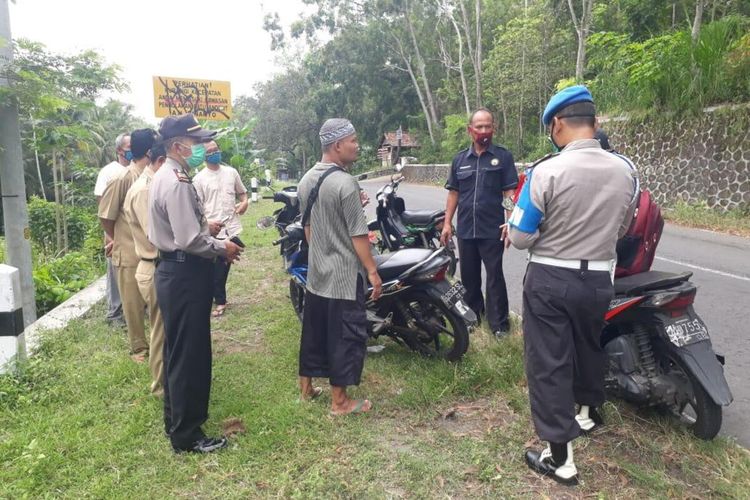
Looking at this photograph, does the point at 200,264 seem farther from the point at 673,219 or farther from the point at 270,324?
the point at 673,219

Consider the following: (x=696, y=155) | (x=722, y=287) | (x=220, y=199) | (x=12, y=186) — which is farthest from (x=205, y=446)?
(x=696, y=155)

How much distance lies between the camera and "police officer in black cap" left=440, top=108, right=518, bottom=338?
452 cm

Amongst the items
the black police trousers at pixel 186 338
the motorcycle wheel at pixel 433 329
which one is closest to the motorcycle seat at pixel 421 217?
the motorcycle wheel at pixel 433 329

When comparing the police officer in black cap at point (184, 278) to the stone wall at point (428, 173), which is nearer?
the police officer in black cap at point (184, 278)

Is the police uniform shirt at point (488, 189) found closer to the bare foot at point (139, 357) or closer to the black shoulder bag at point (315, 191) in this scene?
the black shoulder bag at point (315, 191)


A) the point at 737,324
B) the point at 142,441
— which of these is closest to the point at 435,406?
the point at 142,441

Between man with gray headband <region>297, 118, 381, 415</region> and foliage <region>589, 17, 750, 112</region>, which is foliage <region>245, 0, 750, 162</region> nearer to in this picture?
foliage <region>589, 17, 750, 112</region>

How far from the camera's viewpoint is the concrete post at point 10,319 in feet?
12.7

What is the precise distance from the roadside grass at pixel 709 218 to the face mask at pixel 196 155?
33.2 feet

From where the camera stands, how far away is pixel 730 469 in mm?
2705

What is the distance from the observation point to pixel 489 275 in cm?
455

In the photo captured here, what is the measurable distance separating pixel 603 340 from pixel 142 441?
2885 mm

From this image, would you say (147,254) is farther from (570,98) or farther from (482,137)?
(570,98)

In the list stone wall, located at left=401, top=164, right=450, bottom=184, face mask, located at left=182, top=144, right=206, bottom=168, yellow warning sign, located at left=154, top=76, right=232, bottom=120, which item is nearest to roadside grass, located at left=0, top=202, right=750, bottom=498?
face mask, located at left=182, top=144, right=206, bottom=168
